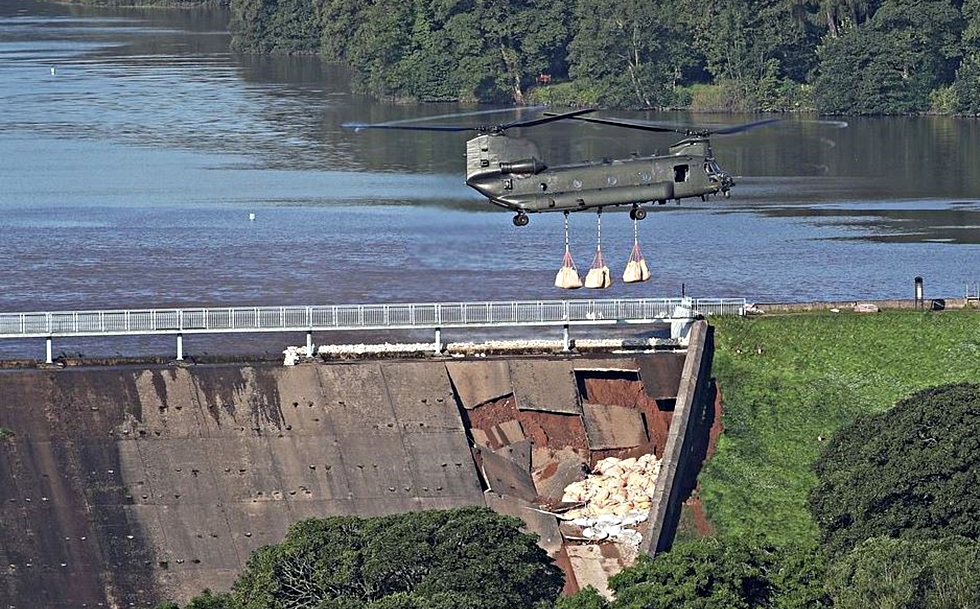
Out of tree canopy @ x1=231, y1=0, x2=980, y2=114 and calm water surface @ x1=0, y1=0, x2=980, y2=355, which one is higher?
tree canopy @ x1=231, y1=0, x2=980, y2=114

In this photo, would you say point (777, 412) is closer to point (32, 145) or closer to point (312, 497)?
point (312, 497)

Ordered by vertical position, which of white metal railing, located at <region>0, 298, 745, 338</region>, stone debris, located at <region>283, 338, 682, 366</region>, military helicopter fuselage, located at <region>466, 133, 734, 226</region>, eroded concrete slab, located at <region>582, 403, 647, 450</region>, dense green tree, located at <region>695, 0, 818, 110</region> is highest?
dense green tree, located at <region>695, 0, 818, 110</region>

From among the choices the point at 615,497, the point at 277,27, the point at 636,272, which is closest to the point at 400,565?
the point at 615,497

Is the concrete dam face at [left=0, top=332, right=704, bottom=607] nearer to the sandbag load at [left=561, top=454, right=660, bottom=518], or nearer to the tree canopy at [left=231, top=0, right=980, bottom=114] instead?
the sandbag load at [left=561, top=454, right=660, bottom=518]

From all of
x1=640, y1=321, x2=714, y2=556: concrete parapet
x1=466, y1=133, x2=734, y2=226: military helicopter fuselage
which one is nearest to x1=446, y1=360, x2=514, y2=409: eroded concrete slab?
x1=640, y1=321, x2=714, y2=556: concrete parapet

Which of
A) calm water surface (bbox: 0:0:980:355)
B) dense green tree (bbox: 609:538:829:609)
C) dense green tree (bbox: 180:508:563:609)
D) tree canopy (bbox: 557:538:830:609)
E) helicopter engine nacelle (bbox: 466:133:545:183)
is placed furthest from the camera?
calm water surface (bbox: 0:0:980:355)

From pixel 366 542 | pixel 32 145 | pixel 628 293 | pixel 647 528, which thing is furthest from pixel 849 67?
pixel 366 542
